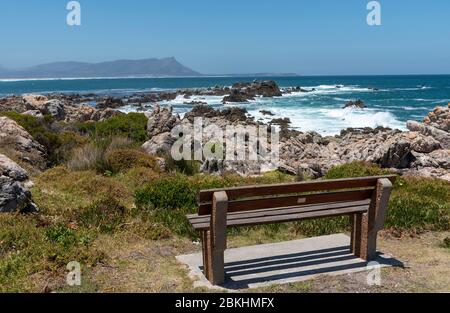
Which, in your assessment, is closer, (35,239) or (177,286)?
(177,286)

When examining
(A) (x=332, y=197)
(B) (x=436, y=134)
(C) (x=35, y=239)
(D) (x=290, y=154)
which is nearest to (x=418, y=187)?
(A) (x=332, y=197)

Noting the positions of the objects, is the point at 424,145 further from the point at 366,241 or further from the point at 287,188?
the point at 287,188

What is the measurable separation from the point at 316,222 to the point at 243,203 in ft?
8.76

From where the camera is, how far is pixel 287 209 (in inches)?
200

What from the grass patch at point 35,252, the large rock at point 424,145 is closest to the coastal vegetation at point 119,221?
the grass patch at point 35,252

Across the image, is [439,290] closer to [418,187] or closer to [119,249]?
[119,249]

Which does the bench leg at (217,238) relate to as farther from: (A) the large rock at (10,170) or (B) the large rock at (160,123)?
(B) the large rock at (160,123)

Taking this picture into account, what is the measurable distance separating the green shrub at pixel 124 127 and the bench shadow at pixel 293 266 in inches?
535

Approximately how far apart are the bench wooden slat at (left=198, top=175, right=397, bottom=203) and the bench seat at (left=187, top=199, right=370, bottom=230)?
206mm

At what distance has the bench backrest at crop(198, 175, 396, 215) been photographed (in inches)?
186

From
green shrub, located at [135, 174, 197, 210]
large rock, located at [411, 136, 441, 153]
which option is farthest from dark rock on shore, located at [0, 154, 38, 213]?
large rock, located at [411, 136, 441, 153]

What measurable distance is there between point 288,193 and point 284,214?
0.23 metres

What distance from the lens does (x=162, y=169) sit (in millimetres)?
12289

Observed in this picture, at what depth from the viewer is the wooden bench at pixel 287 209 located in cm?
473
